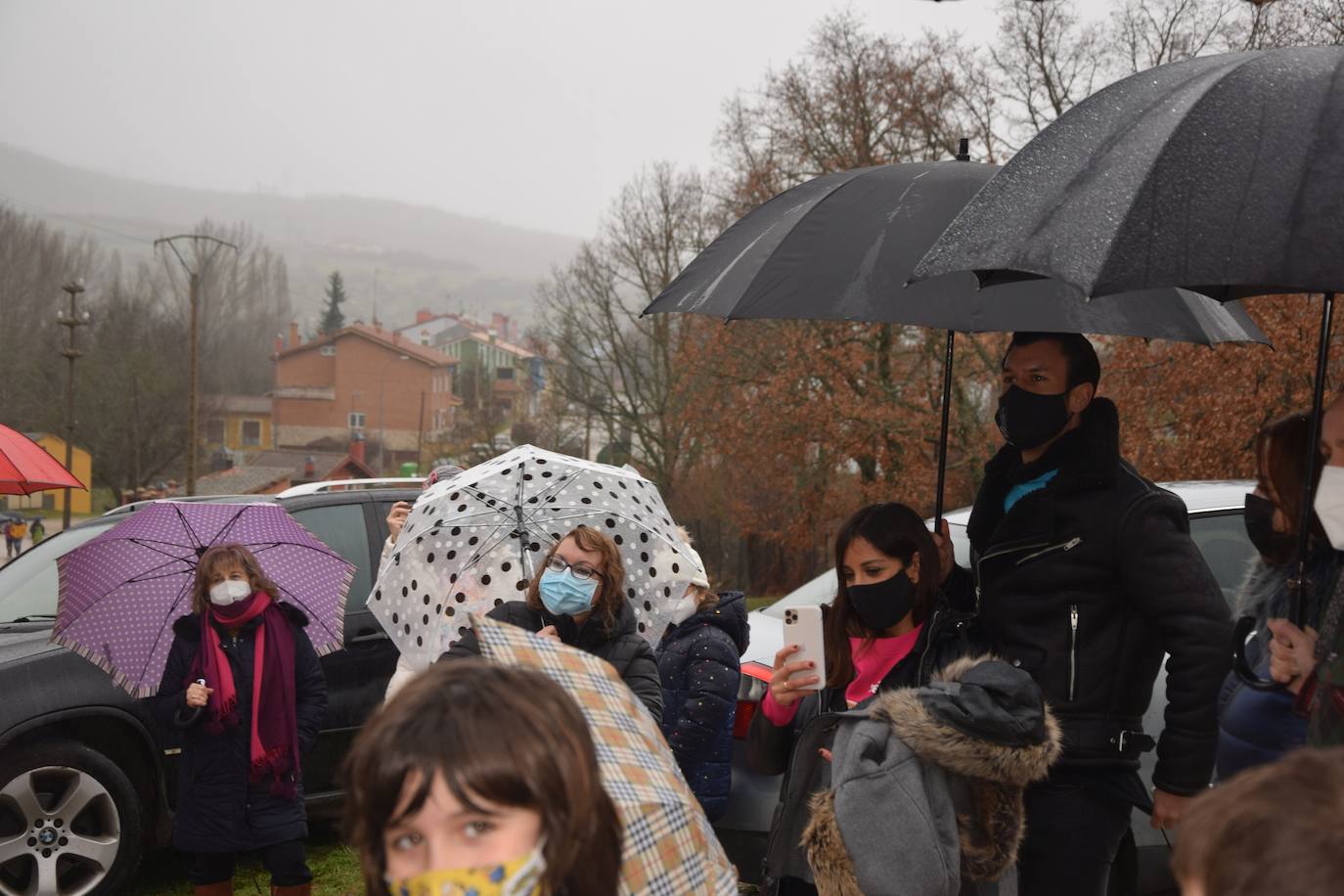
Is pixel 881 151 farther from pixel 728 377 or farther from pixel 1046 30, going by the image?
pixel 728 377

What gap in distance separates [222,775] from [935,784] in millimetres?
3136

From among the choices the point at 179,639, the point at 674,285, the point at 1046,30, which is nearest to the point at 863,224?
the point at 674,285

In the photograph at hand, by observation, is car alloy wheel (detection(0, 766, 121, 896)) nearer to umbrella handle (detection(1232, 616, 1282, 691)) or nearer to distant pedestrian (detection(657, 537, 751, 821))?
distant pedestrian (detection(657, 537, 751, 821))

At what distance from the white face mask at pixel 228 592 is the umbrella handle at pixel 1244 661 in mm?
3540

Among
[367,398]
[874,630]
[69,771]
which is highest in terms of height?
[874,630]

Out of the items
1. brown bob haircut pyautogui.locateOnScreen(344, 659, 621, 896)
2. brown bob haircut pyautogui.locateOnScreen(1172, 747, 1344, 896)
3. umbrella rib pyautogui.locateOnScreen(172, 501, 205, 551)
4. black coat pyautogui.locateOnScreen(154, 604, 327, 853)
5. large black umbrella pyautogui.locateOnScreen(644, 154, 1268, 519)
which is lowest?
black coat pyautogui.locateOnScreen(154, 604, 327, 853)

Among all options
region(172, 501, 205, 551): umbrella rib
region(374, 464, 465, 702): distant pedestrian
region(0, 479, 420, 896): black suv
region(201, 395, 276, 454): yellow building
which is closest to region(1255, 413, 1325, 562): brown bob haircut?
region(374, 464, 465, 702): distant pedestrian

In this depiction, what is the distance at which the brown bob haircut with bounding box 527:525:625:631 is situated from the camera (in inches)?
174

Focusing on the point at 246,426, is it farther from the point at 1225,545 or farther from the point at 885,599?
the point at 885,599

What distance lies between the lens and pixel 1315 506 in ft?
9.65

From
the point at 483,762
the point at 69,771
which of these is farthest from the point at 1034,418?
Result: the point at 69,771

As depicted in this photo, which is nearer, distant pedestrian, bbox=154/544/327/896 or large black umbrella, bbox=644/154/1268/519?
large black umbrella, bbox=644/154/1268/519

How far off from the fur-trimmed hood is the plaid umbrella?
3.63 ft

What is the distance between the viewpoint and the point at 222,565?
17.0ft
